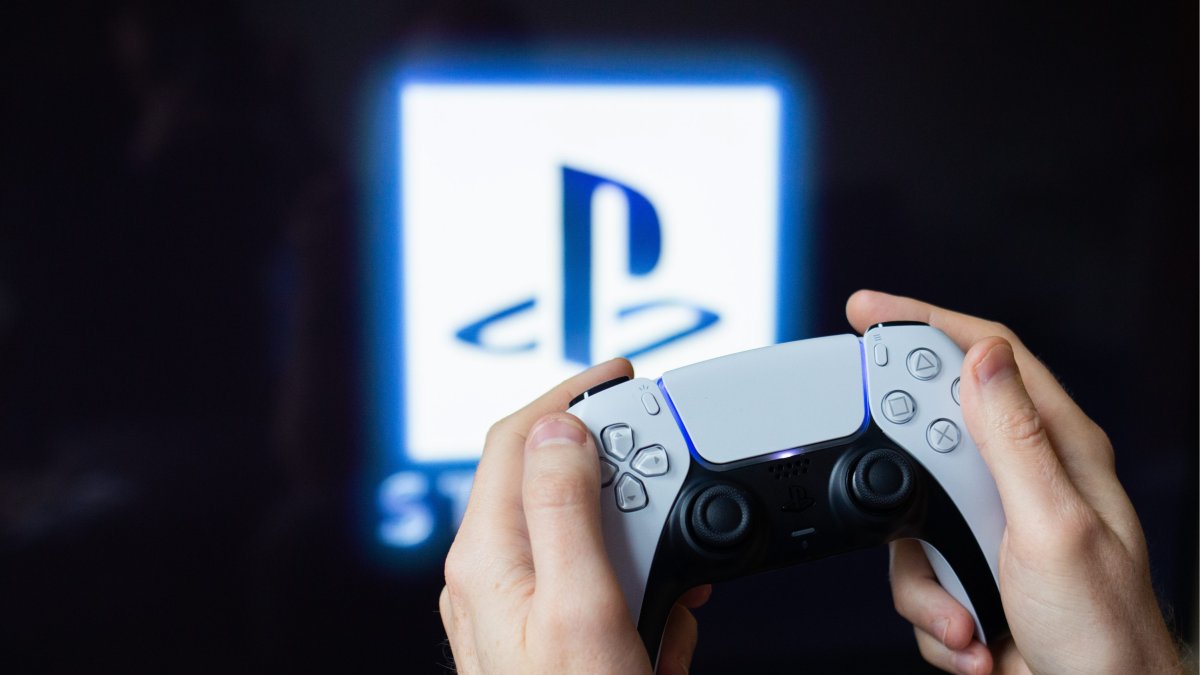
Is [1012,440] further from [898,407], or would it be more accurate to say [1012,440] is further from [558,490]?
[558,490]

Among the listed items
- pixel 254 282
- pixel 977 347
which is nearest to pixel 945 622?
pixel 977 347

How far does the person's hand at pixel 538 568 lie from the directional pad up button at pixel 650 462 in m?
0.04

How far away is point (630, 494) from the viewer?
51 centimetres

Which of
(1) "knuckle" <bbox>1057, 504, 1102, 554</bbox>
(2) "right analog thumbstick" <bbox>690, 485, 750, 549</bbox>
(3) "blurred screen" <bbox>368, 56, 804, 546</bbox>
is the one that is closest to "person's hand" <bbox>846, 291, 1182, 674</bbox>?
(1) "knuckle" <bbox>1057, 504, 1102, 554</bbox>

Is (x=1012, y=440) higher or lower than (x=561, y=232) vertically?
lower

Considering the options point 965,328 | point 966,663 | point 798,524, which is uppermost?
point 965,328

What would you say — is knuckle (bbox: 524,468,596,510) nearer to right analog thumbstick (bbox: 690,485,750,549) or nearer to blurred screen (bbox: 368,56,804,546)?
right analog thumbstick (bbox: 690,485,750,549)

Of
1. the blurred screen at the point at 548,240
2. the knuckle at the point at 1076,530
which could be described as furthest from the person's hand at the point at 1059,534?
the blurred screen at the point at 548,240

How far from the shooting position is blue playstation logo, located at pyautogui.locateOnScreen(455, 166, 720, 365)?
92 cm

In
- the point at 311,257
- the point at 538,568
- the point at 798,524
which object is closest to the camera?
the point at 538,568

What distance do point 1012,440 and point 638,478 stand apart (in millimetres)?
206

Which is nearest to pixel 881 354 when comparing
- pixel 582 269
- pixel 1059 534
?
pixel 1059 534

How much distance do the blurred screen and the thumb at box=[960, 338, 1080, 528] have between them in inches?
17.9

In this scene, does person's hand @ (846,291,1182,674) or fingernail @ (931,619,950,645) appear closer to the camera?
person's hand @ (846,291,1182,674)
